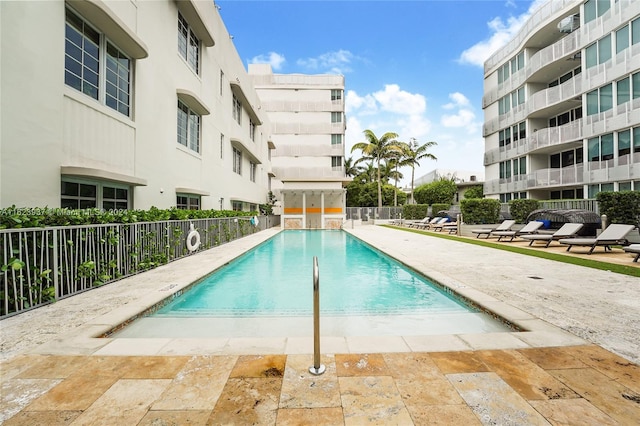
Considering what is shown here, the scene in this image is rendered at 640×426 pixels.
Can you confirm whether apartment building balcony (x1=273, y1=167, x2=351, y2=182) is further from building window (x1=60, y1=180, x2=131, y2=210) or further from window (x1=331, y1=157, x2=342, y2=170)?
building window (x1=60, y1=180, x2=131, y2=210)

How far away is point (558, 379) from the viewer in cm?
234

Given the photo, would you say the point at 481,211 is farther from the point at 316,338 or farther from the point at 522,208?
the point at 316,338

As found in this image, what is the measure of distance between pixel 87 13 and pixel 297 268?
823 centimetres

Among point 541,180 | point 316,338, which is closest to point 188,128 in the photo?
point 316,338

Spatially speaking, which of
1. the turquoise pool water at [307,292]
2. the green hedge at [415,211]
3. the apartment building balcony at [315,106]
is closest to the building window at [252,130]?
the apartment building balcony at [315,106]

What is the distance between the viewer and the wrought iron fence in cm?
390

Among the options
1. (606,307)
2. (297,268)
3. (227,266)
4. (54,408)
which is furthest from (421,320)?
(227,266)

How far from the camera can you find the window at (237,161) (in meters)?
19.5

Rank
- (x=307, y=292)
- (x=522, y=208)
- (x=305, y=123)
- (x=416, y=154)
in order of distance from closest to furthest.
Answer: (x=307, y=292), (x=522, y=208), (x=305, y=123), (x=416, y=154)

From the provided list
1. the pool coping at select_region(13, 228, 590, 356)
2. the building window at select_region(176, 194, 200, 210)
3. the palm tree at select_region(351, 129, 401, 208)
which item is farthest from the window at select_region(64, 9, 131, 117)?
the palm tree at select_region(351, 129, 401, 208)

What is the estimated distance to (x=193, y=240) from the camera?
9.62 metres

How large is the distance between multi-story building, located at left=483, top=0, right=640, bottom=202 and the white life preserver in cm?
2171

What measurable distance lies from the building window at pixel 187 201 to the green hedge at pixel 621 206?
17368 millimetres

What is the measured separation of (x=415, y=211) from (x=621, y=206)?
19.4m
